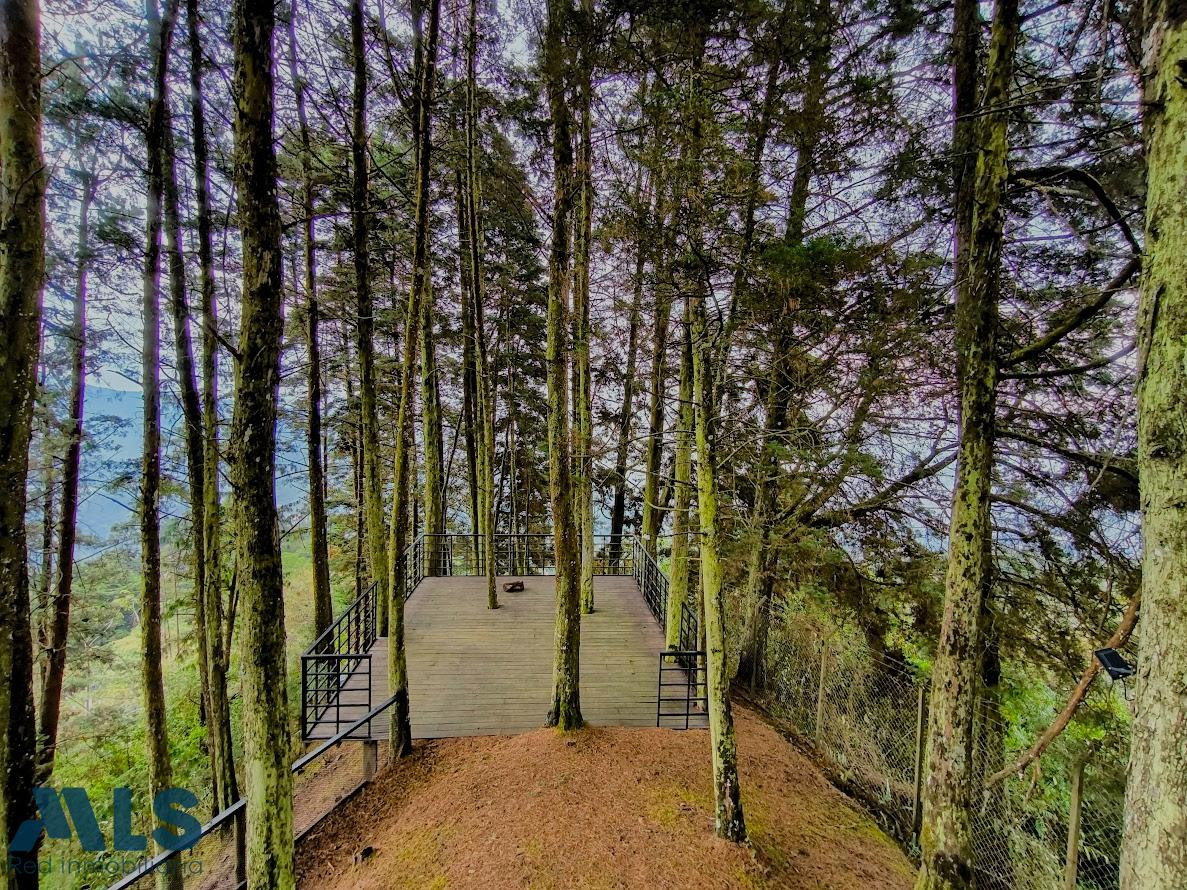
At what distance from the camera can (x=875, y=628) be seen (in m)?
6.55

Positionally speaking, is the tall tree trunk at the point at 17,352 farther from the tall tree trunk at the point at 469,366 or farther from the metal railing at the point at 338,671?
the tall tree trunk at the point at 469,366

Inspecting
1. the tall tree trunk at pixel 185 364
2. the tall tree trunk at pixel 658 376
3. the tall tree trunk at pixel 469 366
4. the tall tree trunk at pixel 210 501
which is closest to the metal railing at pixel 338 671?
the tall tree trunk at pixel 210 501

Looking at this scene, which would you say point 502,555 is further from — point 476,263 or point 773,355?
point 773,355

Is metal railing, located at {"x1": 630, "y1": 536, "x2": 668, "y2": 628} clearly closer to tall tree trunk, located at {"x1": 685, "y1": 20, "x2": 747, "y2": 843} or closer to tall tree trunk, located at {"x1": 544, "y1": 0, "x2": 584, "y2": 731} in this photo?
tall tree trunk, located at {"x1": 544, "y1": 0, "x2": 584, "y2": 731}

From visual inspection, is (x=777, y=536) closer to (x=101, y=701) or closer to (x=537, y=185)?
(x=537, y=185)

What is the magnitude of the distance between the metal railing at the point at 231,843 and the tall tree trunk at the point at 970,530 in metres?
4.62

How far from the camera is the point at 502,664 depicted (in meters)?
7.00

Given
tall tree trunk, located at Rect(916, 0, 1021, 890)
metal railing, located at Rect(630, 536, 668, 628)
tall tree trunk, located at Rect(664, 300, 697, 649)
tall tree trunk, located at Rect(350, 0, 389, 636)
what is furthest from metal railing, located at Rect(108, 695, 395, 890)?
metal railing, located at Rect(630, 536, 668, 628)

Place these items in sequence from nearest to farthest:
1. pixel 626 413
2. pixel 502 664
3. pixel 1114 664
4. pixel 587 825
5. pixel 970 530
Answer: pixel 1114 664 → pixel 970 530 → pixel 587 825 → pixel 502 664 → pixel 626 413

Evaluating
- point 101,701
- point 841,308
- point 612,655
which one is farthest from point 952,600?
point 101,701

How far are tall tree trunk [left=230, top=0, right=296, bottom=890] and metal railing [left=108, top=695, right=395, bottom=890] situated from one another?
116 cm

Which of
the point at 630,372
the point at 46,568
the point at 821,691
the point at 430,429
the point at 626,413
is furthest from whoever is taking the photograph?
the point at 626,413

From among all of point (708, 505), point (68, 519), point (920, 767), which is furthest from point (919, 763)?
point (68, 519)

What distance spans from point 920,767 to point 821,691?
1.50 metres
